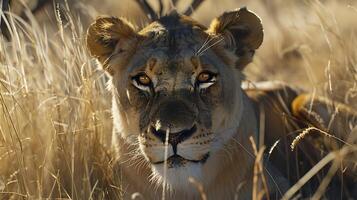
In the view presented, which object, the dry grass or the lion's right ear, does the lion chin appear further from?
the lion's right ear

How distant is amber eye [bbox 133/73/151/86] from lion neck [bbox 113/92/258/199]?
309 millimetres

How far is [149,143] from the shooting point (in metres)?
3.58

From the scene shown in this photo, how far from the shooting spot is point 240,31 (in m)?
4.04

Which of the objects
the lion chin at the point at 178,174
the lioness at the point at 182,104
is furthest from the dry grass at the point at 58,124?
the lion chin at the point at 178,174

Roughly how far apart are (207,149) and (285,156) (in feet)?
3.72

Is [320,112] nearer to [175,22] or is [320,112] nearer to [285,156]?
[285,156]

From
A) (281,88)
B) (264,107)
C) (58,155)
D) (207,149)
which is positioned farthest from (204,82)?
(281,88)

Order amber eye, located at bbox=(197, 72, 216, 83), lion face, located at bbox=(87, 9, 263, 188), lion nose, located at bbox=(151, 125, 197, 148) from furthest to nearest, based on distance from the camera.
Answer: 1. amber eye, located at bbox=(197, 72, 216, 83)
2. lion face, located at bbox=(87, 9, 263, 188)
3. lion nose, located at bbox=(151, 125, 197, 148)

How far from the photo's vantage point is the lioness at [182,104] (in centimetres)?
355

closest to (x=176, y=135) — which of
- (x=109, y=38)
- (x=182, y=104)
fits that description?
(x=182, y=104)

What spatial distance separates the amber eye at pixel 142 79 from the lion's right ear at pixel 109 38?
0.23m

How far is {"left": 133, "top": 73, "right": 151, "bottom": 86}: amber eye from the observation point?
148 inches

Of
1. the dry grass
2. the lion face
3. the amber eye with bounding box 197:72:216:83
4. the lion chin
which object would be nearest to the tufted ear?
the lion face

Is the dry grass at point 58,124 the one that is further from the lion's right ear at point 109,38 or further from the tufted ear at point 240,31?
the tufted ear at point 240,31
